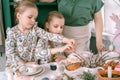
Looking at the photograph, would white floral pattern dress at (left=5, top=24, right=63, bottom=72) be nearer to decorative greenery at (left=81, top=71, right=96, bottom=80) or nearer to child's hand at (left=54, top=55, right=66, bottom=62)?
child's hand at (left=54, top=55, right=66, bottom=62)

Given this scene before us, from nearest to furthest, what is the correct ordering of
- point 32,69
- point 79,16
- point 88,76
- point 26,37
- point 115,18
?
point 88,76
point 32,69
point 26,37
point 79,16
point 115,18

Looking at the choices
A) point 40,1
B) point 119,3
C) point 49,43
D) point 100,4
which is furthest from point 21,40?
point 119,3

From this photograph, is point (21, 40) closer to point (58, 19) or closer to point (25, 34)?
point (25, 34)

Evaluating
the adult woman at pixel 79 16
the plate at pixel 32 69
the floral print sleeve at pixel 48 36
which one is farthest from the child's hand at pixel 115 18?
the plate at pixel 32 69

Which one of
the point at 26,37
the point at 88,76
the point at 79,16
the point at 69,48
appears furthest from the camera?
the point at 79,16

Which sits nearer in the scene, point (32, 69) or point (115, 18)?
point (32, 69)

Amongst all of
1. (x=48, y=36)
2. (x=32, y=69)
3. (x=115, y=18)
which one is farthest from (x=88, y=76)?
(x=115, y=18)

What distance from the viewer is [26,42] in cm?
153

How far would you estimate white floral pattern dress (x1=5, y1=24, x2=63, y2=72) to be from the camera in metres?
1.46

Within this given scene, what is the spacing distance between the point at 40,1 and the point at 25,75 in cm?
118

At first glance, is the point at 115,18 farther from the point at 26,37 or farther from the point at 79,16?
the point at 26,37

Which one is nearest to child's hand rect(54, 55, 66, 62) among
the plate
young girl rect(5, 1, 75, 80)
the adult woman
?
young girl rect(5, 1, 75, 80)

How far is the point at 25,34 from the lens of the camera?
1519 millimetres

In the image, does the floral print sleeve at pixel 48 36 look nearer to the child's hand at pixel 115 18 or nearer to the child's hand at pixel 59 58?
the child's hand at pixel 59 58
